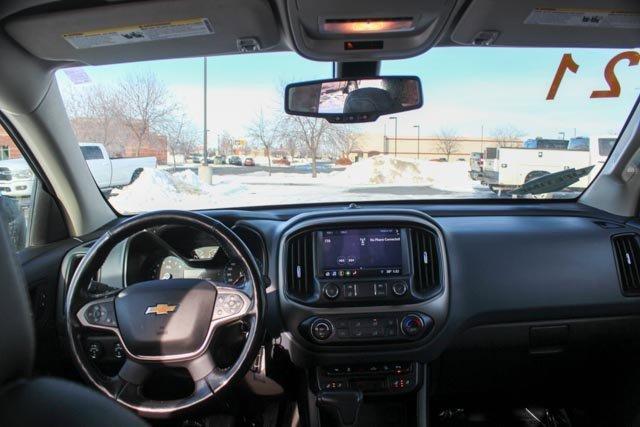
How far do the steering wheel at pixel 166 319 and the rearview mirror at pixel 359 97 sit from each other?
1.25 meters

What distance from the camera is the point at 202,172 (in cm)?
396

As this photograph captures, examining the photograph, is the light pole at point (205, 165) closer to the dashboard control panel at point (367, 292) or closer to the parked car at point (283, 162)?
the parked car at point (283, 162)

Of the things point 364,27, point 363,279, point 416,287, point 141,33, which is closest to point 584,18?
point 364,27

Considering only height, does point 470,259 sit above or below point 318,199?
below

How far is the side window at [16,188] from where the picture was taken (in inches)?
131

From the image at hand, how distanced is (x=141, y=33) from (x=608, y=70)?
10.3 feet

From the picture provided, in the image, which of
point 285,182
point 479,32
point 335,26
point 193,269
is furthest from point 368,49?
point 193,269

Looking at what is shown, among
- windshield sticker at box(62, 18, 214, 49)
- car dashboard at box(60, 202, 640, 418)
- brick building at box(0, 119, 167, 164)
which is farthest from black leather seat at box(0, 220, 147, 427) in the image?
brick building at box(0, 119, 167, 164)

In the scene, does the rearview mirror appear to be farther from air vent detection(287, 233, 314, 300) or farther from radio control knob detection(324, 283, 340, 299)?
radio control knob detection(324, 283, 340, 299)

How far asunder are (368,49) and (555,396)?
2.76m

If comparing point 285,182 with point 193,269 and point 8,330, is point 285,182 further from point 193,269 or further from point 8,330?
point 8,330

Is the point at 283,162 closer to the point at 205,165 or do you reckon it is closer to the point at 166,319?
the point at 205,165

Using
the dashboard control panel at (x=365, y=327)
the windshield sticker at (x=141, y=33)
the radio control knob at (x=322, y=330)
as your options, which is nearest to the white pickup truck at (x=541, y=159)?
the dashboard control panel at (x=365, y=327)

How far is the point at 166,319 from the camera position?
247 centimetres
